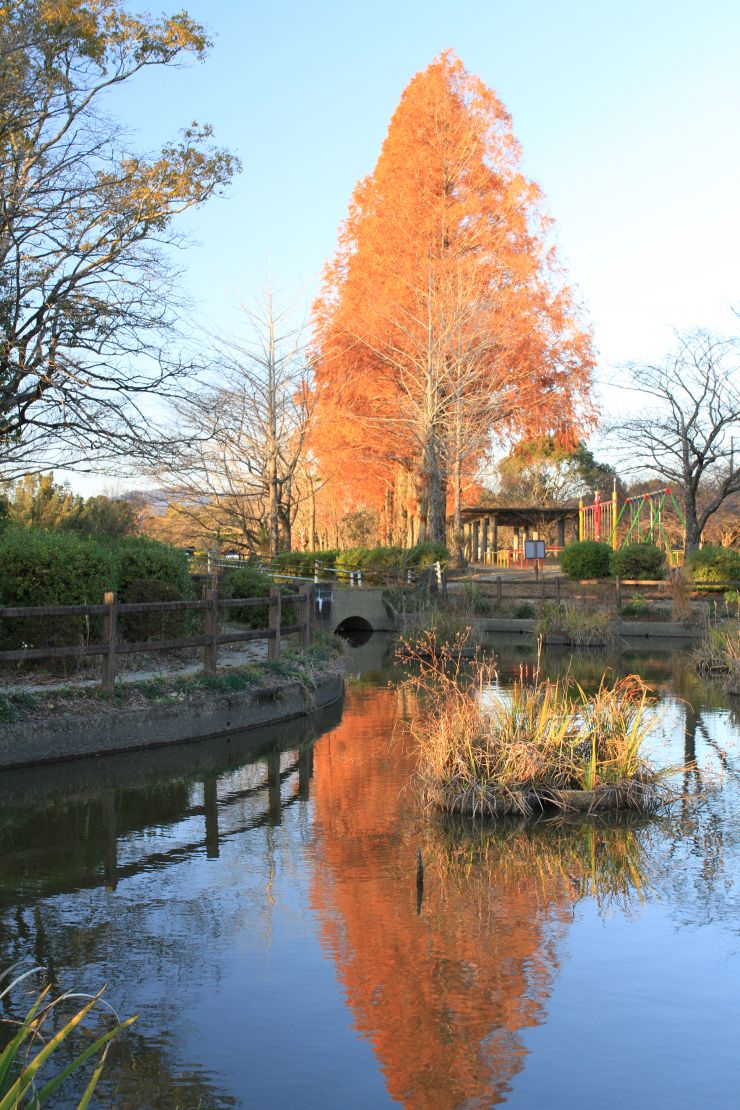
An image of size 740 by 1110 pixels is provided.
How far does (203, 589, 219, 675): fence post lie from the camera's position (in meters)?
15.2

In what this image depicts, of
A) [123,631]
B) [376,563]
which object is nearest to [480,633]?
[376,563]

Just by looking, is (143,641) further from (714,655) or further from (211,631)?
(714,655)

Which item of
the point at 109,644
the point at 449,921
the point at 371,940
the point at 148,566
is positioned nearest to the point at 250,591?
the point at 148,566

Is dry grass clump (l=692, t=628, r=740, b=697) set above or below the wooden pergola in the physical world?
below

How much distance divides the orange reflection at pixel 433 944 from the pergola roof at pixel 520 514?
134 feet

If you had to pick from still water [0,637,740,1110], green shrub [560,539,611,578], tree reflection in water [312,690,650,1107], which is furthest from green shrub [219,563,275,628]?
green shrub [560,539,611,578]

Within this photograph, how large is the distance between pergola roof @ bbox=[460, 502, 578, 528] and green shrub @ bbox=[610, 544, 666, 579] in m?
12.4

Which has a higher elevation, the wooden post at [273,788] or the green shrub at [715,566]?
the green shrub at [715,566]

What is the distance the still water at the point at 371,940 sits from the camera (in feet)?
16.5

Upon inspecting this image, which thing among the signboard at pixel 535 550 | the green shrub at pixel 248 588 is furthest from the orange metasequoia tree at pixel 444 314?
the green shrub at pixel 248 588

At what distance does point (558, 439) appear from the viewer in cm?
4416

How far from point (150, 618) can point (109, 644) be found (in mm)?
4090

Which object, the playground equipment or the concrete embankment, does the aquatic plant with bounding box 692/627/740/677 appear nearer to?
the concrete embankment

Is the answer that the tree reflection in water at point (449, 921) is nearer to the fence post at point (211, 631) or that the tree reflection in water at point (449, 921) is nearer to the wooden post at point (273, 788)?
the wooden post at point (273, 788)
